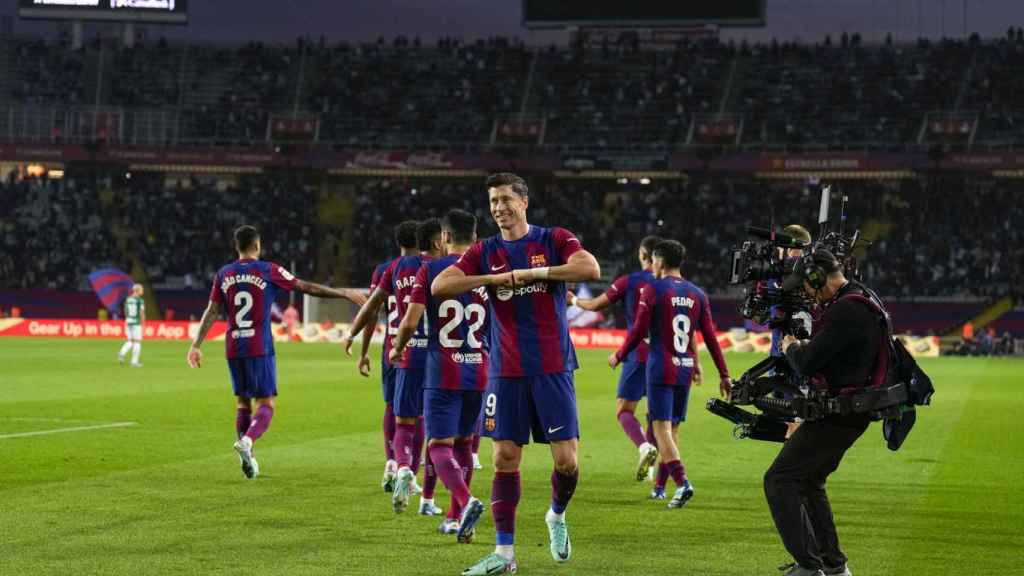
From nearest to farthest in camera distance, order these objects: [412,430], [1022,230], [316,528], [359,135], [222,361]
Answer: [316,528], [412,430], [222,361], [1022,230], [359,135]

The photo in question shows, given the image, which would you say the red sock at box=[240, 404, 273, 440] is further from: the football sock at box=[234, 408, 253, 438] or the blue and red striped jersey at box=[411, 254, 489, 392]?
the blue and red striped jersey at box=[411, 254, 489, 392]

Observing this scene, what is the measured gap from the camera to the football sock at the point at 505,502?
8.79 metres

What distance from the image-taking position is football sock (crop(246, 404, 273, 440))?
13750 millimetres

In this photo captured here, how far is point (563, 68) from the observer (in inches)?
2689

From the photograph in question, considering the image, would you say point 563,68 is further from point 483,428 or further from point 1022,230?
point 483,428

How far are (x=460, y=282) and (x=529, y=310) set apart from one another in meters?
0.50

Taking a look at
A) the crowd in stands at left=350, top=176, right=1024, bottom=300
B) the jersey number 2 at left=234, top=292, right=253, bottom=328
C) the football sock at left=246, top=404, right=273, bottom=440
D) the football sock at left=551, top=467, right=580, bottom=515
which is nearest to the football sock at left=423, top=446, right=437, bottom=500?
the football sock at left=551, top=467, right=580, bottom=515

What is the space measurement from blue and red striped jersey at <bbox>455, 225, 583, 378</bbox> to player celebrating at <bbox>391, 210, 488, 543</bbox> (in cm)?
117

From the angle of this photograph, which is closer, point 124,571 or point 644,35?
point 124,571

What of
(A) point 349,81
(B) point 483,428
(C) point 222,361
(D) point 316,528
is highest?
(A) point 349,81

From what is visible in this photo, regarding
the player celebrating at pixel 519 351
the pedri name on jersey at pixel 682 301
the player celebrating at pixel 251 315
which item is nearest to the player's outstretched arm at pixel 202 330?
the player celebrating at pixel 251 315

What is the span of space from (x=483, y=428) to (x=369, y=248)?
5416 centimetres

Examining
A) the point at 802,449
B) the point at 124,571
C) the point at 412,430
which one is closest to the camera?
the point at 802,449

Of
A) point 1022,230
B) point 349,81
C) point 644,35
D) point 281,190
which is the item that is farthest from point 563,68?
point 1022,230
